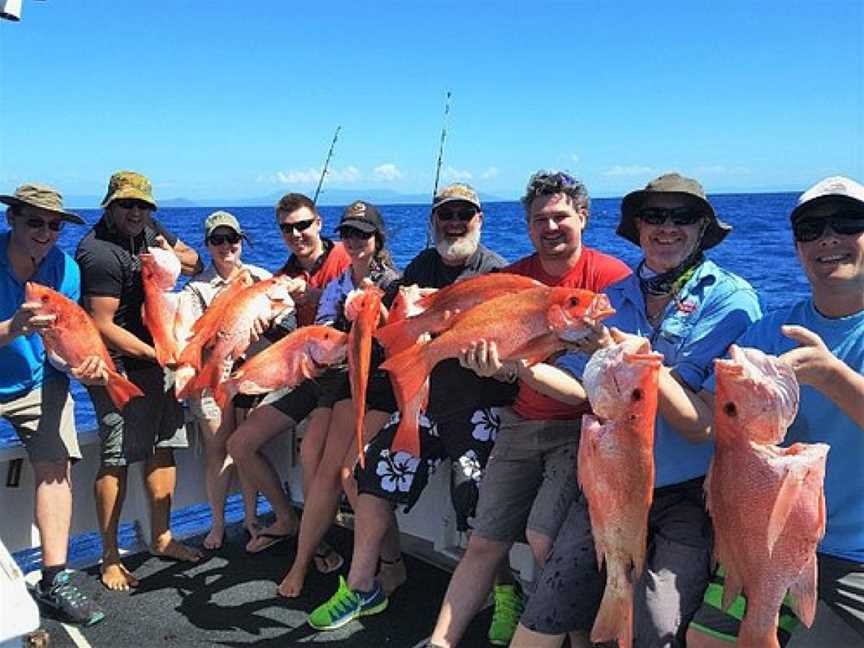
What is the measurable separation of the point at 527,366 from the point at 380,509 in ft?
4.42

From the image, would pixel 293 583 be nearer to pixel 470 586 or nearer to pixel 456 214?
pixel 470 586

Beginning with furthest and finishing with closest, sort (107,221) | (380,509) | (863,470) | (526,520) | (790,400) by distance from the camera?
(107,221), (380,509), (526,520), (863,470), (790,400)

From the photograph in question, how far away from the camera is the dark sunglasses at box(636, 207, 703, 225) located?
3025 mm

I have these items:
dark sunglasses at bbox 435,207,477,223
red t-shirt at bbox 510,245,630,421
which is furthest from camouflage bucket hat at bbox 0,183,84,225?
red t-shirt at bbox 510,245,630,421

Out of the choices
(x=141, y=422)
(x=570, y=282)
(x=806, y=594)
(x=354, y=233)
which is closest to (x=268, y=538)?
(x=141, y=422)

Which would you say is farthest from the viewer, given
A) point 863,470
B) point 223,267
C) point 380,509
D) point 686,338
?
point 223,267

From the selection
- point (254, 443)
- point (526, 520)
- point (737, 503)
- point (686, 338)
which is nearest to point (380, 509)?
point (526, 520)

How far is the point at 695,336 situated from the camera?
2.96m

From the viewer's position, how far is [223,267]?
197 inches

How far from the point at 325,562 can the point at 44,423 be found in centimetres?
174

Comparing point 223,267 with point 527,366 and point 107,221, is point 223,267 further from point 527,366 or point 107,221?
point 527,366

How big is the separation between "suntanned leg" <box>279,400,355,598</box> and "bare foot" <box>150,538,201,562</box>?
0.72m

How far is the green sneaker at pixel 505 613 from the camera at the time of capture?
375cm

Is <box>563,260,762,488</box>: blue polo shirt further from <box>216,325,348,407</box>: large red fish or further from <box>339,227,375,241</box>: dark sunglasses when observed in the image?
<box>339,227,375,241</box>: dark sunglasses
